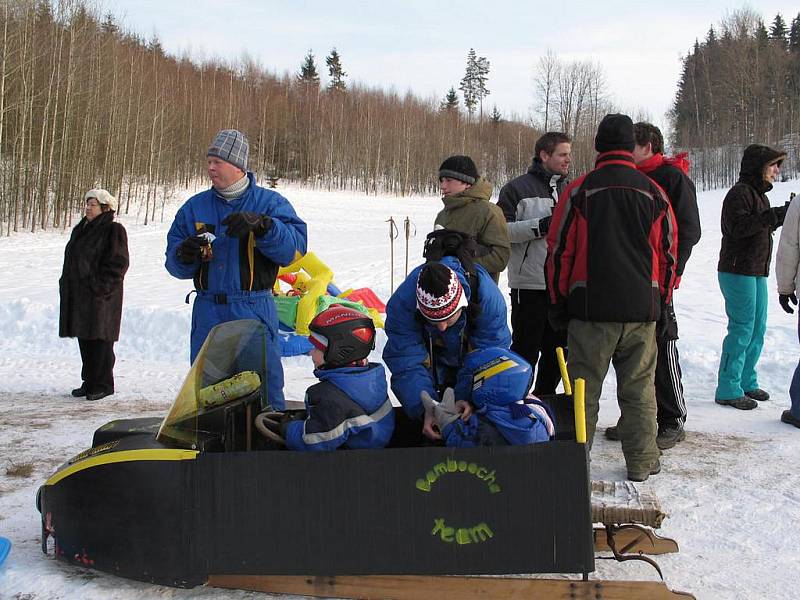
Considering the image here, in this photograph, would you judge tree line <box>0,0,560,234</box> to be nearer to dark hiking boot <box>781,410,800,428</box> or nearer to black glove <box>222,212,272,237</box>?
black glove <box>222,212,272,237</box>

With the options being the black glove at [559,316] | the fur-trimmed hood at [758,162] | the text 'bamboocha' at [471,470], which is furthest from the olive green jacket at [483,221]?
the text 'bamboocha' at [471,470]

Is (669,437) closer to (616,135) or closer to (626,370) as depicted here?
(626,370)

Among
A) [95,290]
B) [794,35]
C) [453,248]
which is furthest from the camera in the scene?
[794,35]

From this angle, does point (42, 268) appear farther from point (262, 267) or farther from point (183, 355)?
point (262, 267)

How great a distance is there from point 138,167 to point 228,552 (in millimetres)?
29213

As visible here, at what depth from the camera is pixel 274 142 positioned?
48031 mm

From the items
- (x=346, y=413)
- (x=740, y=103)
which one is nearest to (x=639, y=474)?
(x=346, y=413)

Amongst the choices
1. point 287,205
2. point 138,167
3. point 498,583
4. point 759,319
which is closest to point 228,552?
point 498,583

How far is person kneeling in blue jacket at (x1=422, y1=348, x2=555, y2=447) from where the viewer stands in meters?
2.77

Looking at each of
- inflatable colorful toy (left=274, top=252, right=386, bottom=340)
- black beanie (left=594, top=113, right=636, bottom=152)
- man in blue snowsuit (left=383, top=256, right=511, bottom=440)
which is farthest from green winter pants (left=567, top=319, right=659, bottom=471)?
inflatable colorful toy (left=274, top=252, right=386, bottom=340)

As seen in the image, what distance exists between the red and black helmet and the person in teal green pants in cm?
358

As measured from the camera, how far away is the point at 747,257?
538cm

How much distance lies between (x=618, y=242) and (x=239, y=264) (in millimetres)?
2041

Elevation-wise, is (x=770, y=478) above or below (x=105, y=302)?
below
